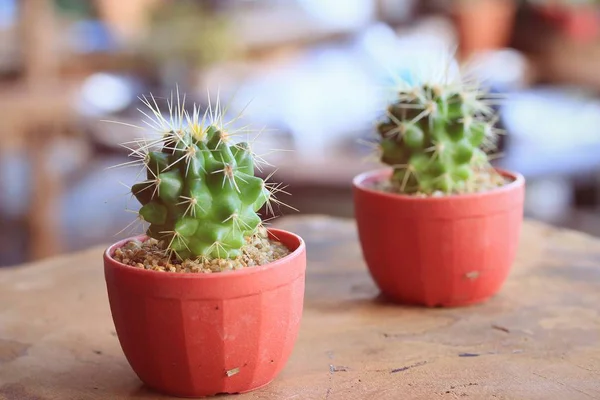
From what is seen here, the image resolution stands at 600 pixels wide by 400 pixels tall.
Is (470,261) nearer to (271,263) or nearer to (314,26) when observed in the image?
(271,263)

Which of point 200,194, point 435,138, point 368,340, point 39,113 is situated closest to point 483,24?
point 39,113

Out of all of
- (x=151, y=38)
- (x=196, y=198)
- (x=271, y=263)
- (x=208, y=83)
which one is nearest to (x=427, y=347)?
(x=271, y=263)

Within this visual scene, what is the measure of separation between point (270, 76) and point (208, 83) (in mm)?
1219

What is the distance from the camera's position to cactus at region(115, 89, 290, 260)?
930mm

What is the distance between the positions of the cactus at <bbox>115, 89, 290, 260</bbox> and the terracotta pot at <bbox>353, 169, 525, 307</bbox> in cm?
34

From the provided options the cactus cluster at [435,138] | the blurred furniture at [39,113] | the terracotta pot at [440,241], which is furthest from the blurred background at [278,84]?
the terracotta pot at [440,241]

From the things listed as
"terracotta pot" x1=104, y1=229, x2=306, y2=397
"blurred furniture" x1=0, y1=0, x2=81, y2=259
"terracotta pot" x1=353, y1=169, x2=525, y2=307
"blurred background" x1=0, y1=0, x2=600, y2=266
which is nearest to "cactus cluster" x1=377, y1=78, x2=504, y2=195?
"terracotta pot" x1=353, y1=169, x2=525, y2=307

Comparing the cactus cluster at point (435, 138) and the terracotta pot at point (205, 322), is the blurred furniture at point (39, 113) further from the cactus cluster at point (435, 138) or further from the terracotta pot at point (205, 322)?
the terracotta pot at point (205, 322)

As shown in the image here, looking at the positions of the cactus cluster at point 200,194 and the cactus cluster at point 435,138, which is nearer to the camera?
the cactus cluster at point 200,194

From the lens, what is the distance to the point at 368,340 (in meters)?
1.18

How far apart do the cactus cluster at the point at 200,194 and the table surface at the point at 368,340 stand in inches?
7.8

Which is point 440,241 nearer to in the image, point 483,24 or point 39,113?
point 39,113

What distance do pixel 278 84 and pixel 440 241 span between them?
3595 mm

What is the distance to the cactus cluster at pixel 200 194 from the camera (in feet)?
3.05
